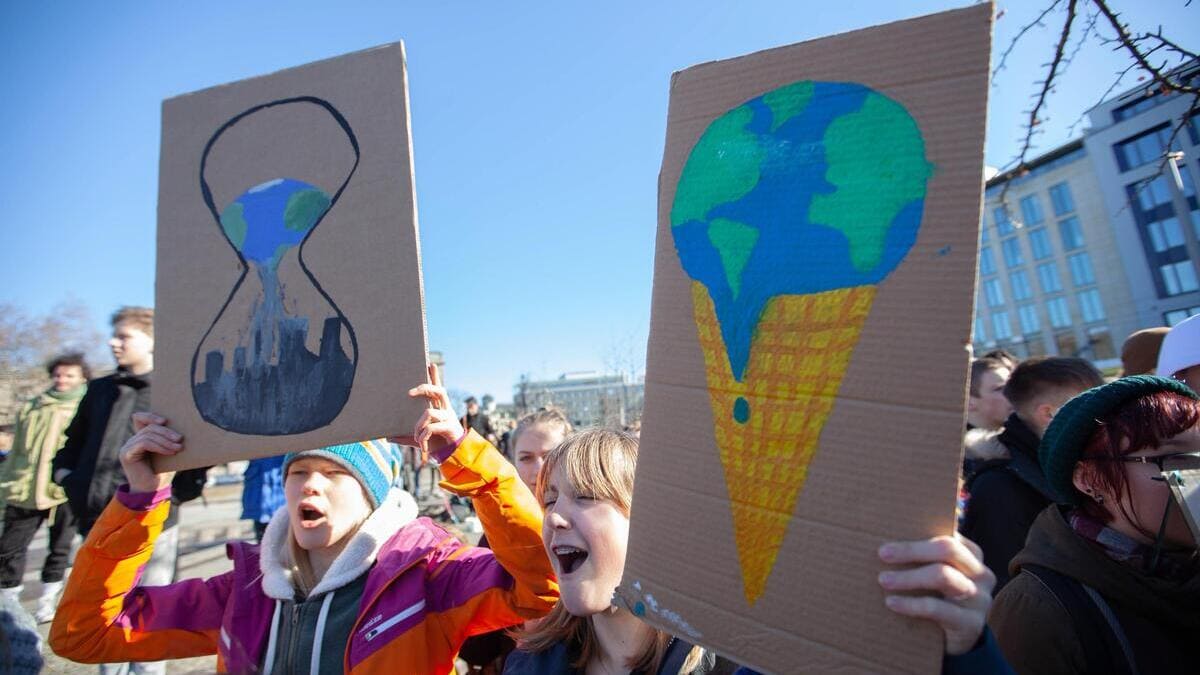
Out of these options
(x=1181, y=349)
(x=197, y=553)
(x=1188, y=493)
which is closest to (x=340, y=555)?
(x=1188, y=493)

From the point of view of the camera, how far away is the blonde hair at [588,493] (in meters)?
1.53

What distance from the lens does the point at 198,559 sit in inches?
251

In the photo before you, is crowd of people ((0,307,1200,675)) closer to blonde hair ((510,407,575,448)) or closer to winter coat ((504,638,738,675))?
winter coat ((504,638,738,675))

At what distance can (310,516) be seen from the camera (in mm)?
1939

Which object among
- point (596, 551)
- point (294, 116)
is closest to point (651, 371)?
point (596, 551)

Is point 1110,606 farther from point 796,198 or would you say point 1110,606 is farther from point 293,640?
point 293,640

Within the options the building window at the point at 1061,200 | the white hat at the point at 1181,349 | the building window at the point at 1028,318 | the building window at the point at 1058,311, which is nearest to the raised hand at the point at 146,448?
the white hat at the point at 1181,349

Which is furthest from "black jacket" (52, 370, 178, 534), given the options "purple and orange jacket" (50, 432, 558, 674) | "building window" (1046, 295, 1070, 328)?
"building window" (1046, 295, 1070, 328)

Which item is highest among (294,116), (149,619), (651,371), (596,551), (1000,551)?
(294,116)

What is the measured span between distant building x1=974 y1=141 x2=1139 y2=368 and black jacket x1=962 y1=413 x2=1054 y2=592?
129 ft

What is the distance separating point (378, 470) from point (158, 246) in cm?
92

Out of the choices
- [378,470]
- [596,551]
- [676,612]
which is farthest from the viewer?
[378,470]

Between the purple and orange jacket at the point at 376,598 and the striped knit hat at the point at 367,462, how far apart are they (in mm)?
209

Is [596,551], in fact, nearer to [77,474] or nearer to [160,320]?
[160,320]
